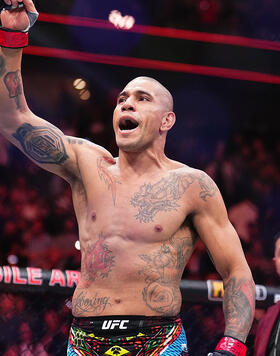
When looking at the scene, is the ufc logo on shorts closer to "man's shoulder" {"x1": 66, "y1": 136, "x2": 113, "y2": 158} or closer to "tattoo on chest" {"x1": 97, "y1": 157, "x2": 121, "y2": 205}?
"tattoo on chest" {"x1": 97, "y1": 157, "x2": 121, "y2": 205}

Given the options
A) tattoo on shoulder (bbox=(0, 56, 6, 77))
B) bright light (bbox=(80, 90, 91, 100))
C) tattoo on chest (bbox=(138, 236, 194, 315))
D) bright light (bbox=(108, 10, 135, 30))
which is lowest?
tattoo on chest (bbox=(138, 236, 194, 315))

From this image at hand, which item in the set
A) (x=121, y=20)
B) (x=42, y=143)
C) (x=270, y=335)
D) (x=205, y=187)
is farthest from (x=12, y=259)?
(x=205, y=187)

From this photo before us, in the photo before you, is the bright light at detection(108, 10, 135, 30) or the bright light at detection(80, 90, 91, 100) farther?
the bright light at detection(80, 90, 91, 100)

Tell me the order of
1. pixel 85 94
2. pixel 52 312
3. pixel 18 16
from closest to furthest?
pixel 18 16, pixel 52 312, pixel 85 94

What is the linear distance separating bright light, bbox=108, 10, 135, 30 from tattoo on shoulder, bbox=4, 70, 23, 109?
328 centimetres

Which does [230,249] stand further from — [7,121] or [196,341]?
[196,341]

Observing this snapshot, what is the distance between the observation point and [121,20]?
16.4ft

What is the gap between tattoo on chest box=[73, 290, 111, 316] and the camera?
1.78 m

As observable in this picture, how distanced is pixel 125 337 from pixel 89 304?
0.51 ft

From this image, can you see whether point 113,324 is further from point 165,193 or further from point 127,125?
point 127,125

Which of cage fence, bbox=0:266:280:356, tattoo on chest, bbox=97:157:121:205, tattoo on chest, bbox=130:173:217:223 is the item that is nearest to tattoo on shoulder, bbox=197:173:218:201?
tattoo on chest, bbox=130:173:217:223

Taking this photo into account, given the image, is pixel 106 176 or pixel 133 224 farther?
pixel 106 176

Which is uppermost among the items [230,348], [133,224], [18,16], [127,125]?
[18,16]

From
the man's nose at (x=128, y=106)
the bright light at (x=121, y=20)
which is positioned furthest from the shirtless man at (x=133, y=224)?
the bright light at (x=121, y=20)
